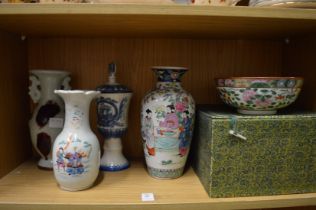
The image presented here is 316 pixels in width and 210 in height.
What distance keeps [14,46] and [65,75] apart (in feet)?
0.49

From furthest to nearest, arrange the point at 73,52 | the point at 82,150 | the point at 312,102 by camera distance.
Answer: the point at 73,52, the point at 312,102, the point at 82,150

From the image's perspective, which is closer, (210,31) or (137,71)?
(210,31)

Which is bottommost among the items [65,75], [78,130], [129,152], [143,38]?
[129,152]

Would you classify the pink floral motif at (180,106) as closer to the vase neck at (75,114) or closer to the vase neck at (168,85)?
the vase neck at (168,85)

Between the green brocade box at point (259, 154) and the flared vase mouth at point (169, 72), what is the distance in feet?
0.46

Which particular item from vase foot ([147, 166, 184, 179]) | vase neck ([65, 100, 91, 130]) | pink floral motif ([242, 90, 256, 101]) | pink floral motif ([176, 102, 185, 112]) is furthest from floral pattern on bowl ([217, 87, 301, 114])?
vase neck ([65, 100, 91, 130])

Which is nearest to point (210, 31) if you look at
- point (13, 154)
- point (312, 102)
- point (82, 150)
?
point (312, 102)

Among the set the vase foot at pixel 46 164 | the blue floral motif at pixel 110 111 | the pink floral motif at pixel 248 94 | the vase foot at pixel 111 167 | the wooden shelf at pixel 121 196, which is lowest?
the wooden shelf at pixel 121 196

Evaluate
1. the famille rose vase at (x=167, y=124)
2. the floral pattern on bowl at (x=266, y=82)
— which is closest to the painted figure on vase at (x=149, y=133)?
the famille rose vase at (x=167, y=124)

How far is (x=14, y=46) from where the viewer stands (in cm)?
67

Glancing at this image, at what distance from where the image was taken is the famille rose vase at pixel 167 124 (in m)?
0.59

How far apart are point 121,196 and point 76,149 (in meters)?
0.14

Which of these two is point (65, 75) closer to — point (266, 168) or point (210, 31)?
point (210, 31)

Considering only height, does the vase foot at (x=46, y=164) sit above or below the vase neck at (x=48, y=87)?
below
